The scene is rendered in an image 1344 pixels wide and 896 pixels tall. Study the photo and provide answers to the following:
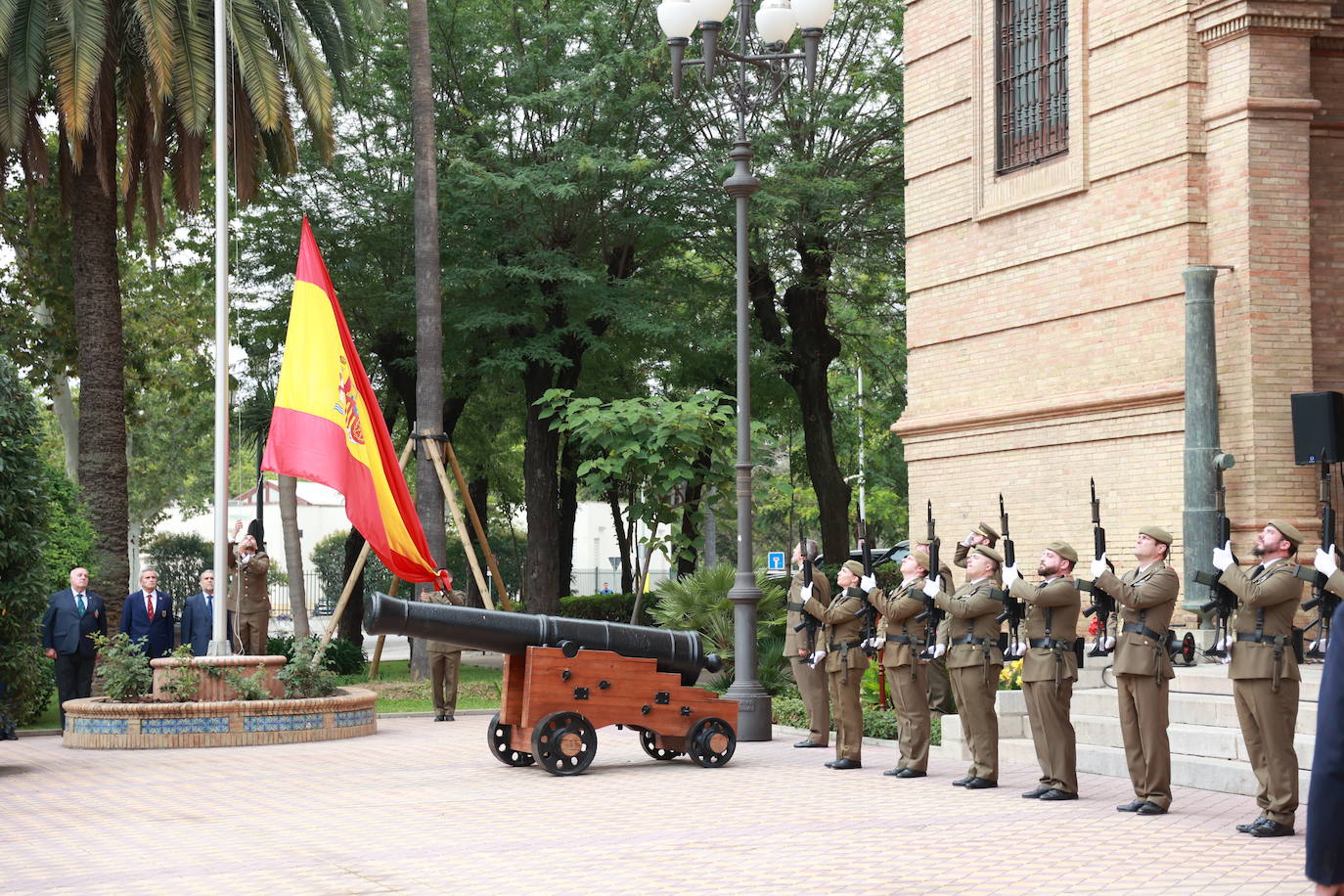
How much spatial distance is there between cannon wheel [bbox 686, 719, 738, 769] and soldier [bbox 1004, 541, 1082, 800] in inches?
129

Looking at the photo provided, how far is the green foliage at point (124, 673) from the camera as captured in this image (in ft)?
57.0

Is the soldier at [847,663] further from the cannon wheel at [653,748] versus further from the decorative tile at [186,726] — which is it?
the decorative tile at [186,726]

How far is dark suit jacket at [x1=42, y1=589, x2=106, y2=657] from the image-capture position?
18.2m

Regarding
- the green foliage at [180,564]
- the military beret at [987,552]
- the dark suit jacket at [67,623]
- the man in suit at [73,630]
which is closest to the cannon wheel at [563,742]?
the military beret at [987,552]

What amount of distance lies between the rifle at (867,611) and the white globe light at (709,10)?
578cm

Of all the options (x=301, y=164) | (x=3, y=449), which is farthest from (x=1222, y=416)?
(x=301, y=164)

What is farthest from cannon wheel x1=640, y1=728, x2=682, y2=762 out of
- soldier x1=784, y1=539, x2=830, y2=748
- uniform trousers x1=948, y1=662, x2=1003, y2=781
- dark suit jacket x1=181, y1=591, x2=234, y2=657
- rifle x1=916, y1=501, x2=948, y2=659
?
dark suit jacket x1=181, y1=591, x2=234, y2=657

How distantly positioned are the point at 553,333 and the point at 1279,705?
19.4 m

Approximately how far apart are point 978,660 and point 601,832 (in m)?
3.85

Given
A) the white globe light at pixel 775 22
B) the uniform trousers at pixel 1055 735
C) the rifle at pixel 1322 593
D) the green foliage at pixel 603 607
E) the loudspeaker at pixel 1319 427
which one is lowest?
the uniform trousers at pixel 1055 735

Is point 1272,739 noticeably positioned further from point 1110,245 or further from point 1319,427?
point 1110,245

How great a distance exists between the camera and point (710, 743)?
1442cm

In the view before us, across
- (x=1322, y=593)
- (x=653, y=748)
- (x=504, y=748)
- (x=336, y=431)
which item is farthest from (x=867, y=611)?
(x=336, y=431)

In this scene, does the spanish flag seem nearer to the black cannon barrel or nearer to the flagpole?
the flagpole
